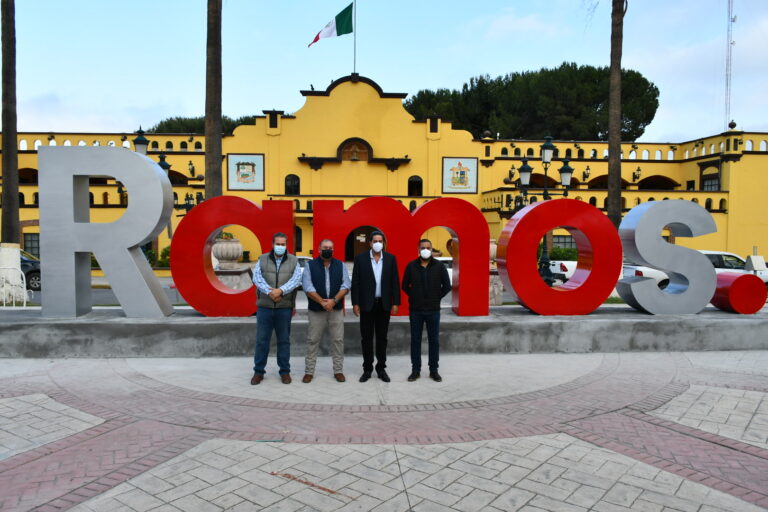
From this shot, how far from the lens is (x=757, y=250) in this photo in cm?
3547

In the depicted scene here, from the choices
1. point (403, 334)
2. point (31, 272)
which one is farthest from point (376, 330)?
point (31, 272)

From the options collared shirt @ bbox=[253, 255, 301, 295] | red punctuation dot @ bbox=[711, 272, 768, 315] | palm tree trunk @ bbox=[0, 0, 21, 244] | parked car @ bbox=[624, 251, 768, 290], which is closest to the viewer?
collared shirt @ bbox=[253, 255, 301, 295]

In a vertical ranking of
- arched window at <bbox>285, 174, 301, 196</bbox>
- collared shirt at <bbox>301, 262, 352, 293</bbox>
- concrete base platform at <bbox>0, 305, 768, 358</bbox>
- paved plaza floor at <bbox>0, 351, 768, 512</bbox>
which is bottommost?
paved plaza floor at <bbox>0, 351, 768, 512</bbox>

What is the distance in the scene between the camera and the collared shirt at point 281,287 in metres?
6.95

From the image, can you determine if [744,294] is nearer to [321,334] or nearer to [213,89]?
[321,334]

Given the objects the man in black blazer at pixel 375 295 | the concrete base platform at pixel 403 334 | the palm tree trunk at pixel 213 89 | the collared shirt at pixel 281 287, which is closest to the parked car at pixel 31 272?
the palm tree trunk at pixel 213 89

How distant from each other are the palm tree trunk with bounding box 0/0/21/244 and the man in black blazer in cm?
1375

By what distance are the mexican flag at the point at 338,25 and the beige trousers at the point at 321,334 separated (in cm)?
1917

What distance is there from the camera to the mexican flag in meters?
23.5

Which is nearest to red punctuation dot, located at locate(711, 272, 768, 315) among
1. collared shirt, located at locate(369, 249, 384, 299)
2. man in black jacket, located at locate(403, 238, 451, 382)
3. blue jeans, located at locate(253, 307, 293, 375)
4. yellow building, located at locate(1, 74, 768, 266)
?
man in black jacket, located at locate(403, 238, 451, 382)

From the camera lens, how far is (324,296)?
7023 mm

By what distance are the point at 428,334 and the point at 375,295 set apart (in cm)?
86

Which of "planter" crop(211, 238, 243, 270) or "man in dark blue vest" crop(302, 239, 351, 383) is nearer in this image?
"man in dark blue vest" crop(302, 239, 351, 383)

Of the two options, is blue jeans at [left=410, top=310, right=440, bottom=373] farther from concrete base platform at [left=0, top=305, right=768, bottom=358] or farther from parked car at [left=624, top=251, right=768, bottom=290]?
parked car at [left=624, top=251, right=768, bottom=290]
